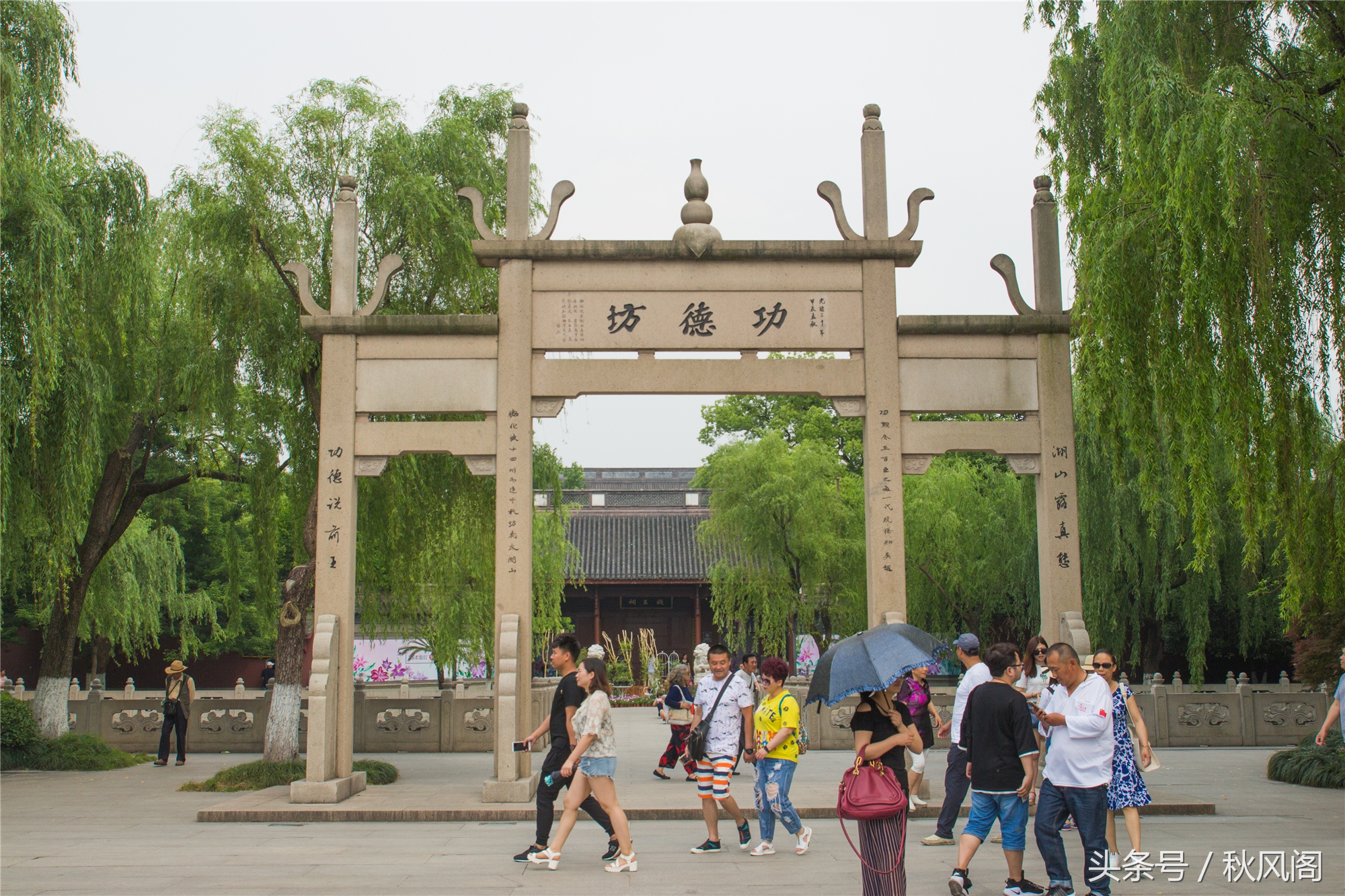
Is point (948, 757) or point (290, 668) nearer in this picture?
point (948, 757)

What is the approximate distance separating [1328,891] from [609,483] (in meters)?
29.7

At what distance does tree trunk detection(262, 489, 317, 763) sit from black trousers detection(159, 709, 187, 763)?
2.71 meters

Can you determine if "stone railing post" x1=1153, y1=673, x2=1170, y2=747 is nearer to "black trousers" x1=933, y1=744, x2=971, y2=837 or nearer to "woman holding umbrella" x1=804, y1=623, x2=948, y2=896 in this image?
"black trousers" x1=933, y1=744, x2=971, y2=837

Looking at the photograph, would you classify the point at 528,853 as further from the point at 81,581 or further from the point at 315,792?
the point at 81,581

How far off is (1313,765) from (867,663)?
27.2 feet

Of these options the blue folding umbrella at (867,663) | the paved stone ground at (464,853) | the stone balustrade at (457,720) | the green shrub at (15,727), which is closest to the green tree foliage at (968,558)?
the stone balustrade at (457,720)

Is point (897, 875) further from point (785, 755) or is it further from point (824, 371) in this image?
point (824, 371)

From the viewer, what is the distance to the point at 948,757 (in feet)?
23.1

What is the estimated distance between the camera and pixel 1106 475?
1755cm

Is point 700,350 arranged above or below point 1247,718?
above

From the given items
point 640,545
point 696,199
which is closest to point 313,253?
point 696,199

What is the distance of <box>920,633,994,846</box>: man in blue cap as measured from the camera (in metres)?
6.76

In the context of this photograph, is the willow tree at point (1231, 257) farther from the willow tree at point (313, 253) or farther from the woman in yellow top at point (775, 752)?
the willow tree at point (313, 253)

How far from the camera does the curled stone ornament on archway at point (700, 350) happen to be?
9750mm
